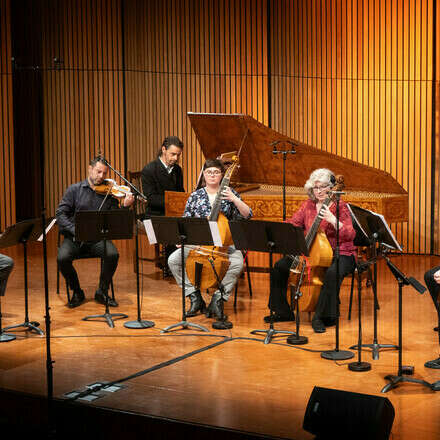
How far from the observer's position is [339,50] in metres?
7.89

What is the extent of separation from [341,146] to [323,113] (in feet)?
1.38

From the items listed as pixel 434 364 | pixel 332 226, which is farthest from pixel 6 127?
pixel 434 364

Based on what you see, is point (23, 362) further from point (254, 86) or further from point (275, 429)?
point (254, 86)

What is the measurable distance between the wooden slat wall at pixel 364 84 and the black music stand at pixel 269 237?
371 centimetres

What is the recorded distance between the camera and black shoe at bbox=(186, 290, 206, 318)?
526cm

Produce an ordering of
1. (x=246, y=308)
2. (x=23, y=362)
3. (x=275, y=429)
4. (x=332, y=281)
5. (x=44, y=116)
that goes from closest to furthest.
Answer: (x=275, y=429), (x=23, y=362), (x=332, y=281), (x=246, y=308), (x=44, y=116)

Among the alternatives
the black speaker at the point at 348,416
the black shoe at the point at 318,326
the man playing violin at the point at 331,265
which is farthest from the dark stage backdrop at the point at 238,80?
the black speaker at the point at 348,416

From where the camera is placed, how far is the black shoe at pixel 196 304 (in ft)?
17.3

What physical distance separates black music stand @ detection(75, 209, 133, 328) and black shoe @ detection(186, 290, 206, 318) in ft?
1.98

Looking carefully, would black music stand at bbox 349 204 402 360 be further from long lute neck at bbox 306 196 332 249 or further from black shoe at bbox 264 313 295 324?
black shoe at bbox 264 313 295 324

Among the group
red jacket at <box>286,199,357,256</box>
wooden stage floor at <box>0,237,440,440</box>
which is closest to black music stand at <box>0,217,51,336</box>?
wooden stage floor at <box>0,237,440,440</box>

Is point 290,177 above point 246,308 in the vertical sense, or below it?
above

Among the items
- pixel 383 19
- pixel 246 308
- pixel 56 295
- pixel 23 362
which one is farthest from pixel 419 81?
pixel 23 362

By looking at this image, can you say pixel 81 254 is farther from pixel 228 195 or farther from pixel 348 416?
pixel 348 416
